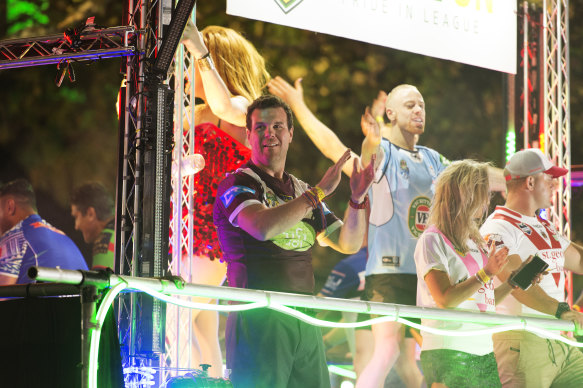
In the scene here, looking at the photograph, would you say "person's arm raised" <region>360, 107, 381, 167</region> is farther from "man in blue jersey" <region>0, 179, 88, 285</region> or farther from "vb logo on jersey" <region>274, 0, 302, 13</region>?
"man in blue jersey" <region>0, 179, 88, 285</region>

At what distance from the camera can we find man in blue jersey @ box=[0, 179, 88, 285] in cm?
603

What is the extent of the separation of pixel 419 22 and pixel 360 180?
164 cm

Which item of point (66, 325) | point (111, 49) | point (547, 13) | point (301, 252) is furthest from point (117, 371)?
point (547, 13)

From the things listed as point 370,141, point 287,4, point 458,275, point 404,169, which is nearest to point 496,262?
point 458,275

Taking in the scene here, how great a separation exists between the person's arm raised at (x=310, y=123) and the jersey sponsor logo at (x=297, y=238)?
116 cm

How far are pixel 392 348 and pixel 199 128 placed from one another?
2.11m

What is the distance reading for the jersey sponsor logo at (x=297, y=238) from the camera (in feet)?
16.5

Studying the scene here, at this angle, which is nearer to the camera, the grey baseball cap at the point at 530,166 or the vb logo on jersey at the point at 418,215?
the grey baseball cap at the point at 530,166

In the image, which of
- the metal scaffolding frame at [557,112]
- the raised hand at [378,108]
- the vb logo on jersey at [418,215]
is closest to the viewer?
the vb logo on jersey at [418,215]

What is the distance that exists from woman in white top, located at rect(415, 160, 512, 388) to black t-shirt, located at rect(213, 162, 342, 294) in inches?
28.6

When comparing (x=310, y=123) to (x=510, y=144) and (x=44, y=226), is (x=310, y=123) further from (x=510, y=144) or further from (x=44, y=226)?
(x=44, y=226)

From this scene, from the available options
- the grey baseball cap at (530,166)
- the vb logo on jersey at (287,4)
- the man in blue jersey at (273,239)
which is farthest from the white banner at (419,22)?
the grey baseball cap at (530,166)

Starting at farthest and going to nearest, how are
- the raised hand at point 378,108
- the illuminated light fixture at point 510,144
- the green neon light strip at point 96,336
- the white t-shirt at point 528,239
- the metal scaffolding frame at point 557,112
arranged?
the illuminated light fixture at point 510,144 → the metal scaffolding frame at point 557,112 → the raised hand at point 378,108 → the white t-shirt at point 528,239 → the green neon light strip at point 96,336

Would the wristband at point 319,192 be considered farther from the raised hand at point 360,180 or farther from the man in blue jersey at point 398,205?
the man in blue jersey at point 398,205
